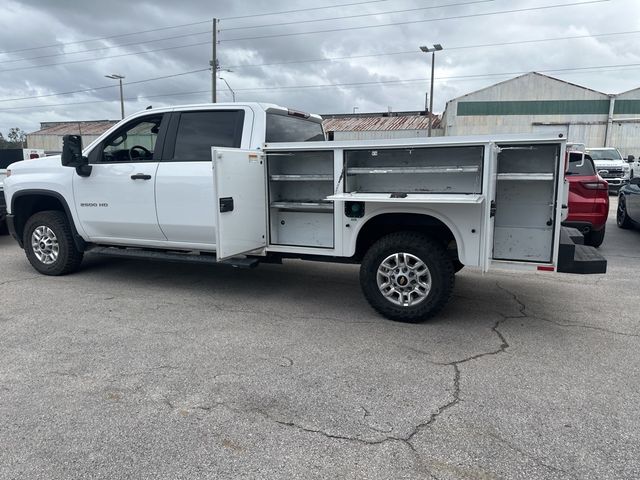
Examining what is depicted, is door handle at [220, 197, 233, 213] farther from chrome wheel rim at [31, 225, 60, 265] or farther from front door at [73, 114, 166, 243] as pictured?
chrome wheel rim at [31, 225, 60, 265]

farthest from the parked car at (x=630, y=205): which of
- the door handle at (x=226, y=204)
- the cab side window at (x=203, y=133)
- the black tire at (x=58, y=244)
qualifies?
the black tire at (x=58, y=244)

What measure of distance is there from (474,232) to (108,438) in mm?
3336

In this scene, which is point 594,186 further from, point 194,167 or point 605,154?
point 605,154

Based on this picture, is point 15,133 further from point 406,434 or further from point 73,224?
point 406,434

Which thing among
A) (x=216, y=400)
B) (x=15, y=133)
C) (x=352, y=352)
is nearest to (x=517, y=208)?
(x=352, y=352)

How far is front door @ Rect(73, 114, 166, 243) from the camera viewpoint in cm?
587

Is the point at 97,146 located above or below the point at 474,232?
above

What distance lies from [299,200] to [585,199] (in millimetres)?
5069

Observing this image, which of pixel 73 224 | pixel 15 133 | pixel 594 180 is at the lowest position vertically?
pixel 73 224

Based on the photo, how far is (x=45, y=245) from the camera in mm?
6727

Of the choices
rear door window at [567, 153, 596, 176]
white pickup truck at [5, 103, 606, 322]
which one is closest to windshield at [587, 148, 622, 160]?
rear door window at [567, 153, 596, 176]

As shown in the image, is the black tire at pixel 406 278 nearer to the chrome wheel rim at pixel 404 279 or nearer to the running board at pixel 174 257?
the chrome wheel rim at pixel 404 279

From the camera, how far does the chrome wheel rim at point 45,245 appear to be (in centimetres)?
668

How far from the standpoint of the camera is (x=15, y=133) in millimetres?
85312
